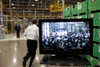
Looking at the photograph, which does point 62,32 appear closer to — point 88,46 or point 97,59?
point 88,46

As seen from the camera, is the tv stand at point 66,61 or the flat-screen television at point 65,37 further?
the flat-screen television at point 65,37

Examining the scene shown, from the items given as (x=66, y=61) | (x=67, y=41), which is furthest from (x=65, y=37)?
(x=66, y=61)

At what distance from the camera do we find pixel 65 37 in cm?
248

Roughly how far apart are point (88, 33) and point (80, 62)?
22.7 inches

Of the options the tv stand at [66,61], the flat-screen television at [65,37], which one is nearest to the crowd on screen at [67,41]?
the flat-screen television at [65,37]

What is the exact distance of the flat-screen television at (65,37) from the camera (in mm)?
2445

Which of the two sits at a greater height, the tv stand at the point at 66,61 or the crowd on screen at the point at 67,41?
the crowd on screen at the point at 67,41

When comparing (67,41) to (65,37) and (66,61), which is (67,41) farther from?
(66,61)

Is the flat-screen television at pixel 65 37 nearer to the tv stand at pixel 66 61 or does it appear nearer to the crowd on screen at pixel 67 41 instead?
the crowd on screen at pixel 67 41

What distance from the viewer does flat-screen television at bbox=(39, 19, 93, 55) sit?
2.45 m

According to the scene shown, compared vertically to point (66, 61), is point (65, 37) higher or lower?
higher

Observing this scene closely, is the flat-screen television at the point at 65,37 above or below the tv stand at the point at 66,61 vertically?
above

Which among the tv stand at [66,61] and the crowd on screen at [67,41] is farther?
the crowd on screen at [67,41]

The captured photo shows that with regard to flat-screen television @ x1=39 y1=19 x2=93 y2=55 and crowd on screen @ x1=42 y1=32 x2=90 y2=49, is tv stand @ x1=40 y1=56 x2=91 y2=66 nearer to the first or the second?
flat-screen television @ x1=39 y1=19 x2=93 y2=55
